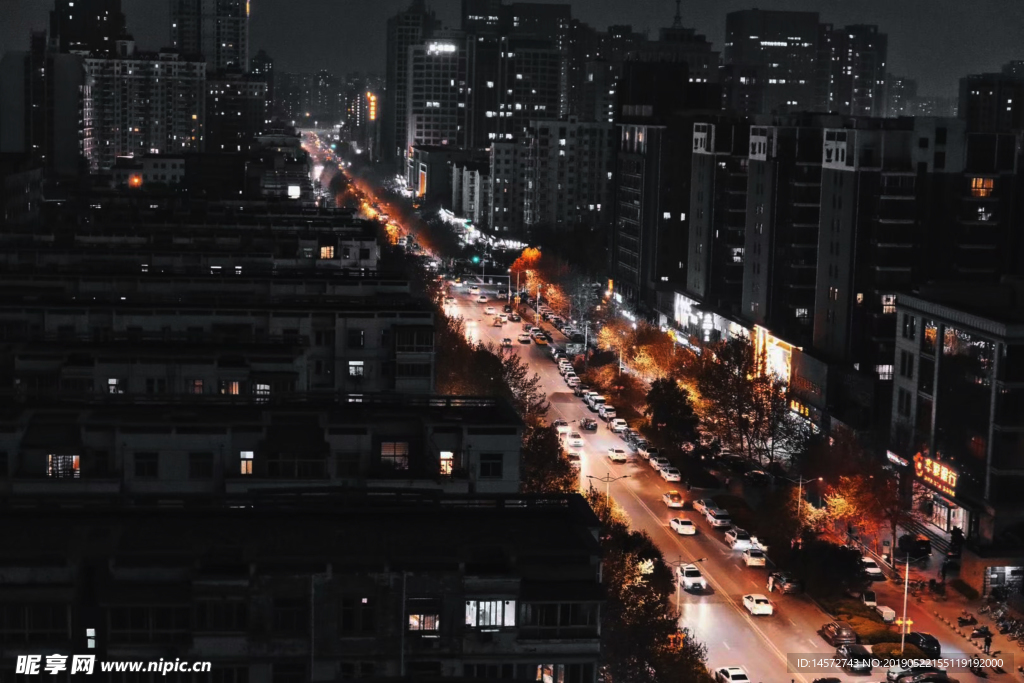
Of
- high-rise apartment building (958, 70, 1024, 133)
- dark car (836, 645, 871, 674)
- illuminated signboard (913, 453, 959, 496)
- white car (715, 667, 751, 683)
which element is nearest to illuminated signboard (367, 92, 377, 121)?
high-rise apartment building (958, 70, 1024, 133)

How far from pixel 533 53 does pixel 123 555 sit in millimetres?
117754

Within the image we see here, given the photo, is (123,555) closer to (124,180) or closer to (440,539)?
(440,539)

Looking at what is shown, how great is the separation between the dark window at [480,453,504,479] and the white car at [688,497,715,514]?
14209mm

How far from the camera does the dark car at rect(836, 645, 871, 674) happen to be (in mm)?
23359

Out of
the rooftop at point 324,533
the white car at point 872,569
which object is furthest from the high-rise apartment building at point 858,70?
the rooftop at point 324,533

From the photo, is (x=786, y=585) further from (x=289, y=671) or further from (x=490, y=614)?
(x=289, y=671)

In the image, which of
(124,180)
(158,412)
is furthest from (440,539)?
(124,180)

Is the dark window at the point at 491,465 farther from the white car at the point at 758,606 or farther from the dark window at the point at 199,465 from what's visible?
the white car at the point at 758,606

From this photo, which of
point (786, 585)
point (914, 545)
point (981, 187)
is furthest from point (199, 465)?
point (981, 187)

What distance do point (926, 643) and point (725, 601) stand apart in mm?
3442

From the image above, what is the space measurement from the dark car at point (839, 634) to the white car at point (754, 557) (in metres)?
3.64

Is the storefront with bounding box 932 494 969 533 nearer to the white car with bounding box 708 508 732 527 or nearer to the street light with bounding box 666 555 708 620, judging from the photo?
the white car with bounding box 708 508 732 527

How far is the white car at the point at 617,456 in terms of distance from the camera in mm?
37125

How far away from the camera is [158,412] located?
19.4 meters
